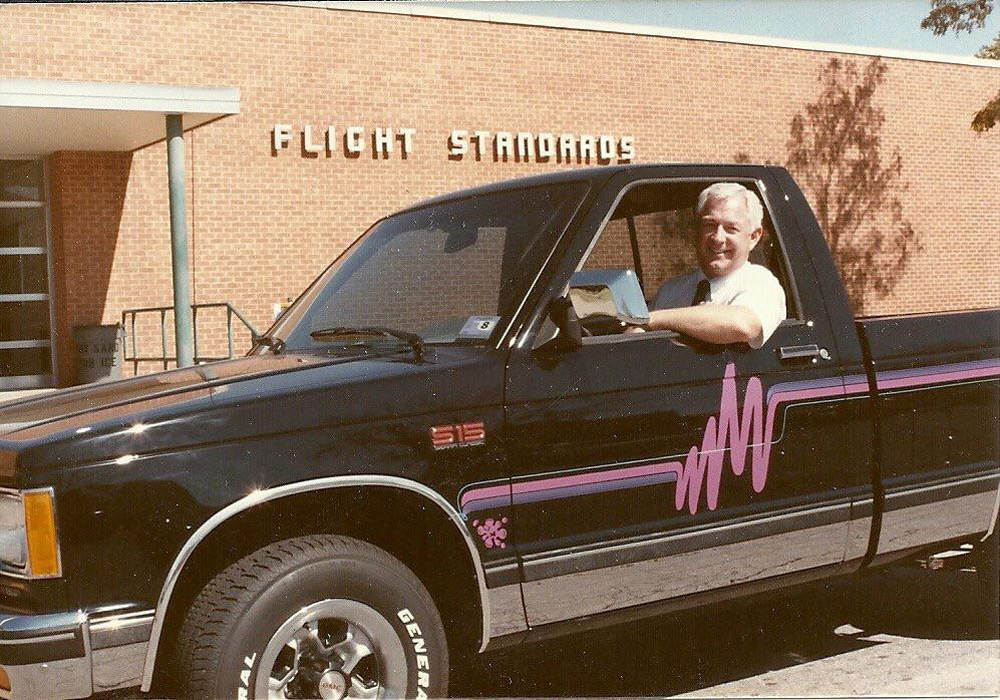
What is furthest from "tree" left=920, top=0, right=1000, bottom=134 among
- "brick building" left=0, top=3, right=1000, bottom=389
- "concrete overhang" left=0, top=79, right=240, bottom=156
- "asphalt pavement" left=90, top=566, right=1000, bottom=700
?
"asphalt pavement" left=90, top=566, right=1000, bottom=700

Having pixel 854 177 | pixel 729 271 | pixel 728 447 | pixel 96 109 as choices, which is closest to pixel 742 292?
pixel 729 271

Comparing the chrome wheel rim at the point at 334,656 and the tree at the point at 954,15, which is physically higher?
the tree at the point at 954,15

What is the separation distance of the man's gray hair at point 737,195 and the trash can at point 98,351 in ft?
43.4

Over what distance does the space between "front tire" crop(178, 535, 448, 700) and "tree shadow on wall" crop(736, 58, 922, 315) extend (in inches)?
854

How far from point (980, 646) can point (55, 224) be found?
1541 centimetres

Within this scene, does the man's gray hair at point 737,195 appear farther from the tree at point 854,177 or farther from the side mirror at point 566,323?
→ the tree at point 854,177

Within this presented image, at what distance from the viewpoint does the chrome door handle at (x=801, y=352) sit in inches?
173

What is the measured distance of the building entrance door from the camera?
57.3 ft

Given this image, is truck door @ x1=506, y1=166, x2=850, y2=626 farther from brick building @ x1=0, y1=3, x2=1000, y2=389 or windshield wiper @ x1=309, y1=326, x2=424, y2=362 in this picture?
brick building @ x1=0, y1=3, x2=1000, y2=389

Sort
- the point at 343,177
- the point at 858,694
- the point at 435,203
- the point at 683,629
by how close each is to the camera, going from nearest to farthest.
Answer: the point at 858,694
the point at 435,203
the point at 683,629
the point at 343,177

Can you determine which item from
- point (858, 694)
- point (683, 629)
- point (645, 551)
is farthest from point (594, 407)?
point (683, 629)

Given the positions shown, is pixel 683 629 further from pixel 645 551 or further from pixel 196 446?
pixel 196 446

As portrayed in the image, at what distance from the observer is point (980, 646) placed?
5.24 m

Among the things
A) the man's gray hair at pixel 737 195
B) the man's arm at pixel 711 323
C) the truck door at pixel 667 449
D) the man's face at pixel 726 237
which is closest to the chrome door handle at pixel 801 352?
the truck door at pixel 667 449
